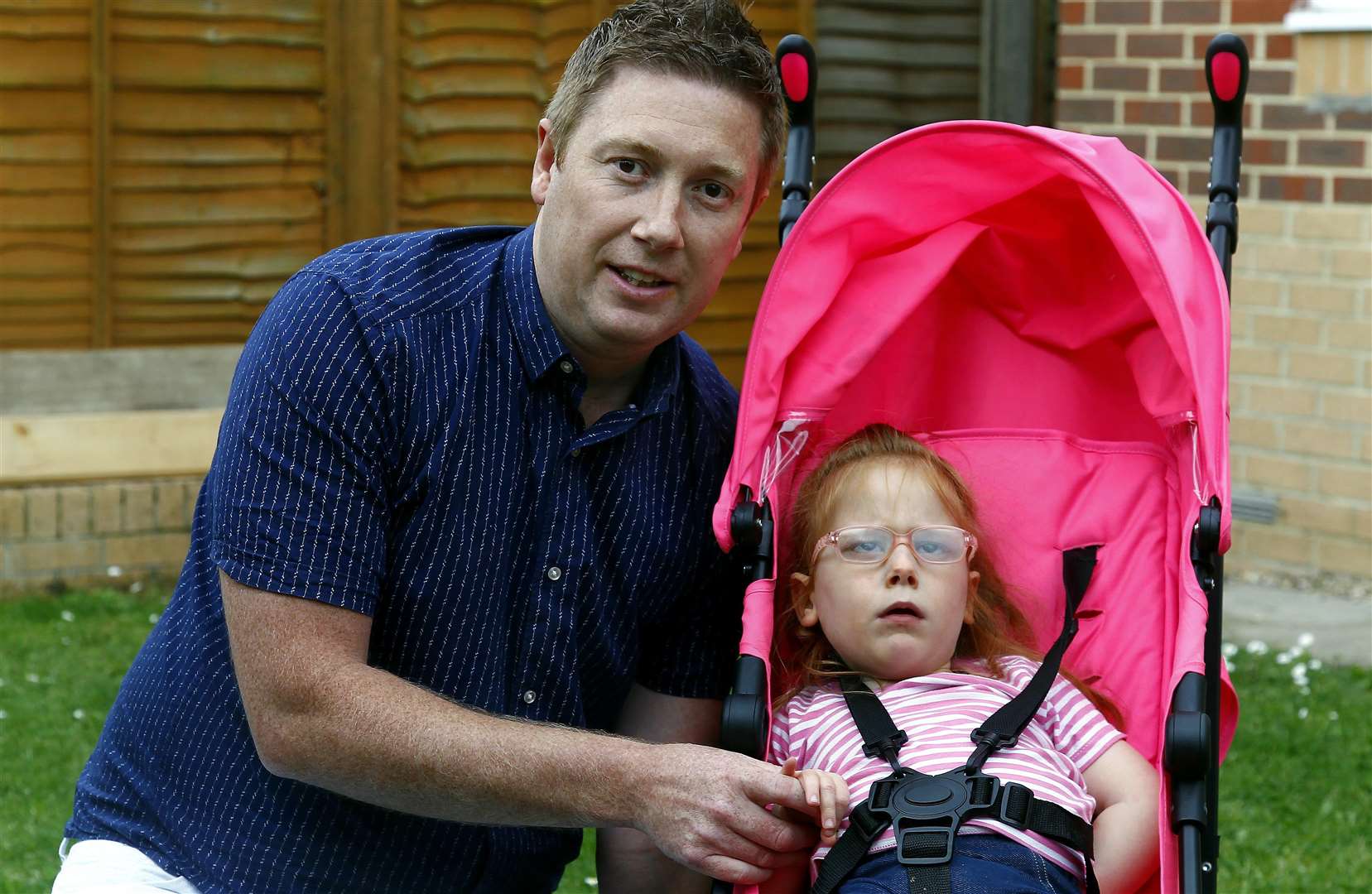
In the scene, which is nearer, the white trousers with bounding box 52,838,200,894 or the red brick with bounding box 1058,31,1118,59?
the white trousers with bounding box 52,838,200,894

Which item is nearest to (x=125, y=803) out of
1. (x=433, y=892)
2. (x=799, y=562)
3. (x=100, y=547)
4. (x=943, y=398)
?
(x=433, y=892)

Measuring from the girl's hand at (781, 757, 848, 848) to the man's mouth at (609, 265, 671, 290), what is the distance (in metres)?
0.74

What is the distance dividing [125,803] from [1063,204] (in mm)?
1925

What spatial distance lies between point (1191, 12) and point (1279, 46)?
0.40m

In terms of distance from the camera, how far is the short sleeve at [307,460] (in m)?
2.47

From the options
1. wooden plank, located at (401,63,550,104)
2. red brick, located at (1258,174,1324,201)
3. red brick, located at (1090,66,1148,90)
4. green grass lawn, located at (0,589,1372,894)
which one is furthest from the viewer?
red brick, located at (1090,66,1148,90)

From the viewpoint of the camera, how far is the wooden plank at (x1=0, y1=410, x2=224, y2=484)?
6152 mm

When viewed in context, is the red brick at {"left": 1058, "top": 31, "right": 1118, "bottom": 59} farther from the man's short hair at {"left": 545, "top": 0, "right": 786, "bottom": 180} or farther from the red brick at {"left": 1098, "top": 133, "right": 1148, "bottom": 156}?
the man's short hair at {"left": 545, "top": 0, "right": 786, "bottom": 180}

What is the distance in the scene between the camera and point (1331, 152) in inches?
248

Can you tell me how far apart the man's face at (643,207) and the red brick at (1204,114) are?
14.1 ft

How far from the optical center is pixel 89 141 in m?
6.19

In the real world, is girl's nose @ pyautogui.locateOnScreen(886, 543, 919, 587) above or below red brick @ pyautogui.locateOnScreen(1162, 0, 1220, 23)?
below

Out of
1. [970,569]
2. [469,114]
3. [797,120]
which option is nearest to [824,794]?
[970,569]

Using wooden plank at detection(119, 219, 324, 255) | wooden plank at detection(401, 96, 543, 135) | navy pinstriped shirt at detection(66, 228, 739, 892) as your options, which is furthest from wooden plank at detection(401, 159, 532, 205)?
navy pinstriped shirt at detection(66, 228, 739, 892)
